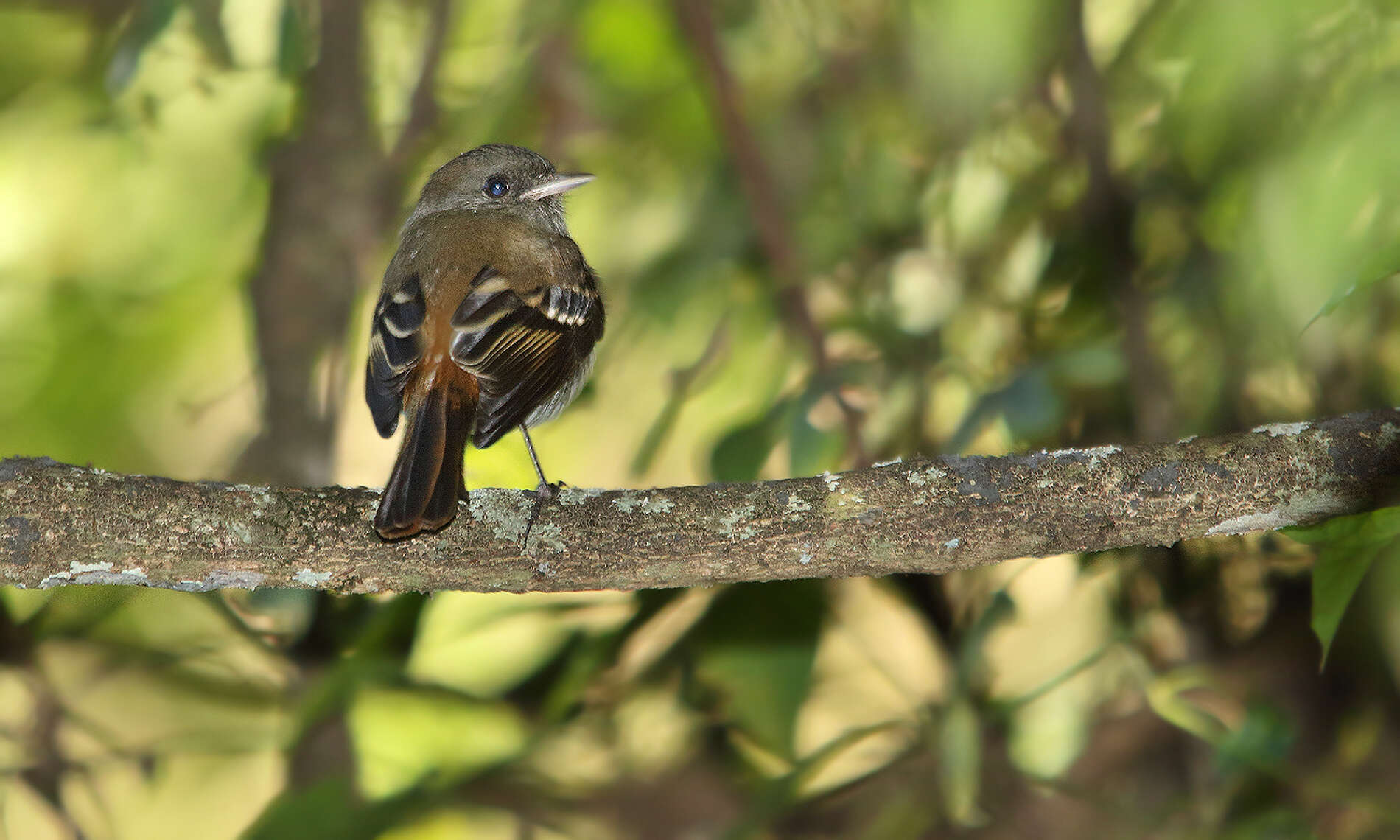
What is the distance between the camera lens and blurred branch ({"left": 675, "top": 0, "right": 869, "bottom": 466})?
11.5 feet

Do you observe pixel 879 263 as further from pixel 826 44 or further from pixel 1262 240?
pixel 1262 240

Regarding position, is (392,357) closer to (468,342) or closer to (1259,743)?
(468,342)

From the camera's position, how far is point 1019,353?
382 cm

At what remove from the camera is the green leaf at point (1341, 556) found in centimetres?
186

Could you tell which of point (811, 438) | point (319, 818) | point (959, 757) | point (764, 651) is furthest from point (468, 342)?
point (959, 757)

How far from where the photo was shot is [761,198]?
3695 mm

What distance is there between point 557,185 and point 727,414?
2.81 feet

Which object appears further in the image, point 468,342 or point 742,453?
point 742,453

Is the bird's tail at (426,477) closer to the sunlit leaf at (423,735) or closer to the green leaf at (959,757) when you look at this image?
the sunlit leaf at (423,735)

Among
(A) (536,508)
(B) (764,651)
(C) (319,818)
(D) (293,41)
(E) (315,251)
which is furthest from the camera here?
(E) (315,251)

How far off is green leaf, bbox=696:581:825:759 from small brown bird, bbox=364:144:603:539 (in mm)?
732

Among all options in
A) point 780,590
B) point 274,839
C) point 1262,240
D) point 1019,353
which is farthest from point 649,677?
point 1262,240

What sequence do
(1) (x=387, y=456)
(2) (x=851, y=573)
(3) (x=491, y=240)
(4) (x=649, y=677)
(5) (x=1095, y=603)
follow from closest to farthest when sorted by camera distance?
(2) (x=851, y=573) → (3) (x=491, y=240) → (4) (x=649, y=677) → (5) (x=1095, y=603) → (1) (x=387, y=456)

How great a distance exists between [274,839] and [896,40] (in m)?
2.97
